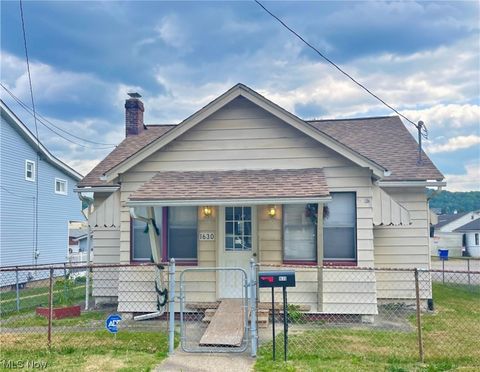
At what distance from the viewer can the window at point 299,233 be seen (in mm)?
8570

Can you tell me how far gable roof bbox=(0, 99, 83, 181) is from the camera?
16969 millimetres

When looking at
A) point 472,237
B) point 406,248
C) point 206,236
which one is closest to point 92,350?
point 206,236

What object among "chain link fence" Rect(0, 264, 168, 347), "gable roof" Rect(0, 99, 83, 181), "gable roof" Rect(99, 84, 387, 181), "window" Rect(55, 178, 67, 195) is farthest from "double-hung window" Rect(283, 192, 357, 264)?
"window" Rect(55, 178, 67, 195)

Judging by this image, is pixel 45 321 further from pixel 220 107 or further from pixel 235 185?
pixel 220 107

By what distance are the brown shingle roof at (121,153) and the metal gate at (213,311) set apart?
3.93 meters

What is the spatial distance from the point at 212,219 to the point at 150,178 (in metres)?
1.68

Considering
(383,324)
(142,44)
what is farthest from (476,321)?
(142,44)

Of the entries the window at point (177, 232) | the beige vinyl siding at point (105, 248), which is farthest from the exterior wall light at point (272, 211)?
the beige vinyl siding at point (105, 248)

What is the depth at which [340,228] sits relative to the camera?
8664 mm

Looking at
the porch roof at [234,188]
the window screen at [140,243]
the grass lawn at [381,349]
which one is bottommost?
the grass lawn at [381,349]

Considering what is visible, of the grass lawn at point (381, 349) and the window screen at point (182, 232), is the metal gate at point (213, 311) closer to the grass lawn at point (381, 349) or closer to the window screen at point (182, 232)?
the window screen at point (182, 232)

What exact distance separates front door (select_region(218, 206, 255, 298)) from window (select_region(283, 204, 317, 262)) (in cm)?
73

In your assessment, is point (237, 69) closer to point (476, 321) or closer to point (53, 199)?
point (476, 321)

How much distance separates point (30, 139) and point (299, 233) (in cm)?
1519
